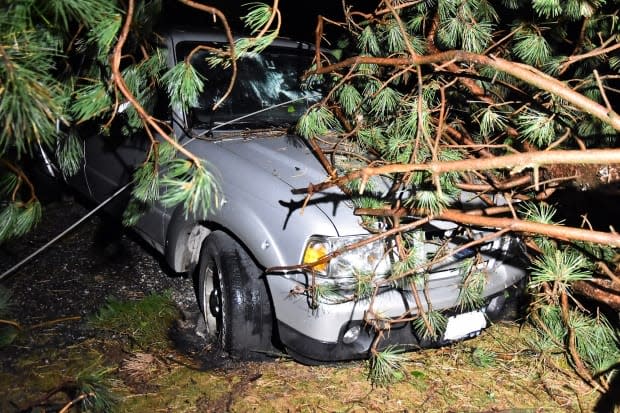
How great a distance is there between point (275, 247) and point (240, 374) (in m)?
0.78

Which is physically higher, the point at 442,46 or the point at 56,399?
the point at 442,46

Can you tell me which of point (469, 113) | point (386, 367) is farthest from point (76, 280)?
point (469, 113)

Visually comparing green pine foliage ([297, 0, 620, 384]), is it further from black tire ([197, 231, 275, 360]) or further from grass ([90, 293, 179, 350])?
grass ([90, 293, 179, 350])

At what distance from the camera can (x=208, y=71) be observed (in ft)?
11.4

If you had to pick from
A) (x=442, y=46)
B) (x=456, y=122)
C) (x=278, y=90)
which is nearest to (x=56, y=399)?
(x=278, y=90)

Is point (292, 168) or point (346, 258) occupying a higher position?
point (292, 168)

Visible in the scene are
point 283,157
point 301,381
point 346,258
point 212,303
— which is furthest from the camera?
point 212,303

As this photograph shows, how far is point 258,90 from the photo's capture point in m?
3.64

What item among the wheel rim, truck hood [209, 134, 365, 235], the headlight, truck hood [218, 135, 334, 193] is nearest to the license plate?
the headlight

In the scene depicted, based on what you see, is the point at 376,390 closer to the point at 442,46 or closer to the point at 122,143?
the point at 442,46

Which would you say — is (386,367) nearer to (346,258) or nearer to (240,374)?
(346,258)

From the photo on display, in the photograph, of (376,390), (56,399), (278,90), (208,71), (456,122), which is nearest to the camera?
(56,399)

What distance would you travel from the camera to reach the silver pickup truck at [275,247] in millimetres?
2645

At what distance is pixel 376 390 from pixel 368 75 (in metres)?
1.73
